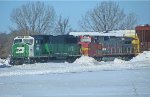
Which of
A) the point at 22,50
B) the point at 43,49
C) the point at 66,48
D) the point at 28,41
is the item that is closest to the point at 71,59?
the point at 66,48

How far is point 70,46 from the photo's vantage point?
113 ft

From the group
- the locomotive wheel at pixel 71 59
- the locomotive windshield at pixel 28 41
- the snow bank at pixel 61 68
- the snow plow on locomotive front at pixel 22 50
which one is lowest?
the snow bank at pixel 61 68

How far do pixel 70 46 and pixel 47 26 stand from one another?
45661mm

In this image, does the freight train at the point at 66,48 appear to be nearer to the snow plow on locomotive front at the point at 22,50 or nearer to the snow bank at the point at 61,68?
the snow plow on locomotive front at the point at 22,50

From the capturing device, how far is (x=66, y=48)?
34250 mm

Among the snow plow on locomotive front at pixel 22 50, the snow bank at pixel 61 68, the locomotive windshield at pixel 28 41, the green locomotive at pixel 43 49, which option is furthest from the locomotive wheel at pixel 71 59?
the locomotive windshield at pixel 28 41

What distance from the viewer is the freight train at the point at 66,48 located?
32312mm

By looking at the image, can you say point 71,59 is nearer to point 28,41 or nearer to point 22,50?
point 28,41

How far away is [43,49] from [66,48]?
2339mm

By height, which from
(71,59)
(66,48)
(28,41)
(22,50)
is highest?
(28,41)

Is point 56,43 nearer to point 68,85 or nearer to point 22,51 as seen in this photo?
point 22,51

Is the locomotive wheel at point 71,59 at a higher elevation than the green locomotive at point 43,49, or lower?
lower

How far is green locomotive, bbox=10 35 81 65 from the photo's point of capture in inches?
1270

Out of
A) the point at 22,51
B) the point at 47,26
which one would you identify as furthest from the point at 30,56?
the point at 47,26
